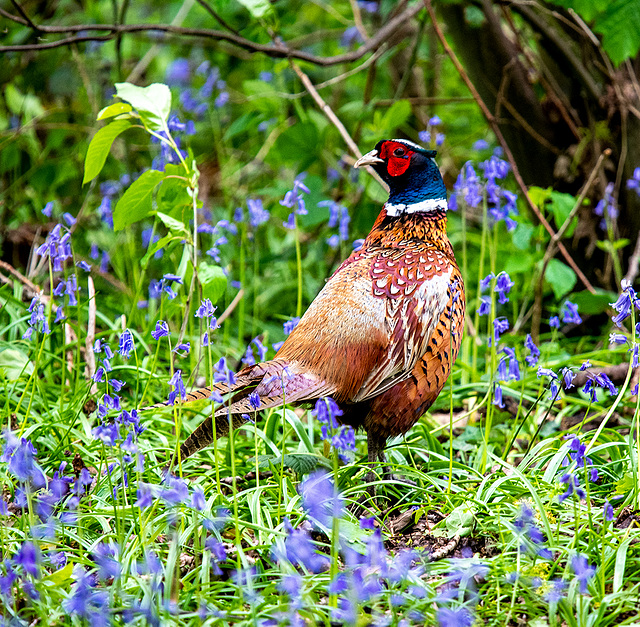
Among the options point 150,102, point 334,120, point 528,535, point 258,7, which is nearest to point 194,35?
point 258,7

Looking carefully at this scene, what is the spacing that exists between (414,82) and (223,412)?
173 inches

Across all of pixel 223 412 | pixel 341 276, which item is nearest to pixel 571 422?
pixel 341 276

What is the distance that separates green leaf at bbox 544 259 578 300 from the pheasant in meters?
1.15

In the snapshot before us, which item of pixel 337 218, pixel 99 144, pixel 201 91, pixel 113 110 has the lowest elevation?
pixel 337 218

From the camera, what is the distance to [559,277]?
4.33 meters

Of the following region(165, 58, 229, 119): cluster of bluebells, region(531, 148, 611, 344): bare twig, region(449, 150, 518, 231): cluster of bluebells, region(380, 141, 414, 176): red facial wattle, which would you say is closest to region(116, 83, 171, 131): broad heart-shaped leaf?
region(380, 141, 414, 176): red facial wattle

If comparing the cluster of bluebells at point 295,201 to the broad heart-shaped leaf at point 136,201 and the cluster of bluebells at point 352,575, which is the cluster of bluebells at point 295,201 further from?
the cluster of bluebells at point 352,575

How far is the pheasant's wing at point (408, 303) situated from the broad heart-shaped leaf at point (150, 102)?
1057 millimetres

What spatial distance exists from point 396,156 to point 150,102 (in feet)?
3.53

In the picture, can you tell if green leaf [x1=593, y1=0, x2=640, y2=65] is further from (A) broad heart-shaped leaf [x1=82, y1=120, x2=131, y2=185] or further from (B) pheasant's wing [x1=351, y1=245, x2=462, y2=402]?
(A) broad heart-shaped leaf [x1=82, y1=120, x2=131, y2=185]

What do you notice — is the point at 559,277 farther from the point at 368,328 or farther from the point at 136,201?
the point at 136,201

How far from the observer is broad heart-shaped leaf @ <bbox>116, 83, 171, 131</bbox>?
125 inches

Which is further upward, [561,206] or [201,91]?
[201,91]

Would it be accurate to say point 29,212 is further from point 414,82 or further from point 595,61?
point 595,61
